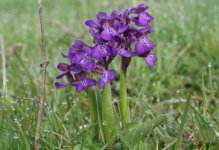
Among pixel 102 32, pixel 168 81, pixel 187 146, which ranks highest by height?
pixel 102 32

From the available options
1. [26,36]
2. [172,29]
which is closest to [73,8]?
[26,36]

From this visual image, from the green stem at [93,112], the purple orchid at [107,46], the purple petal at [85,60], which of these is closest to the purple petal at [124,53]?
the purple orchid at [107,46]

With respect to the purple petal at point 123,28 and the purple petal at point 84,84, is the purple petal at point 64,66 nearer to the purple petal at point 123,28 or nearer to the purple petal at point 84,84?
the purple petal at point 84,84

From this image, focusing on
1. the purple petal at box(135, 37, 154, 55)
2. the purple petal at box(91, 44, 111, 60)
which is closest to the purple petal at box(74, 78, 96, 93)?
the purple petal at box(91, 44, 111, 60)

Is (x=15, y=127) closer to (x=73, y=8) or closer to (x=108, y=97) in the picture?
(x=108, y=97)

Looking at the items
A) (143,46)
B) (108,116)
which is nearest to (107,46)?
(143,46)

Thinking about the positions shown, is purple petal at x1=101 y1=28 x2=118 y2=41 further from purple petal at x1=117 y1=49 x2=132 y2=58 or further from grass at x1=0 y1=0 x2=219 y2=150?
grass at x1=0 y1=0 x2=219 y2=150

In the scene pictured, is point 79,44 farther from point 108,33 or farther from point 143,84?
point 143,84
